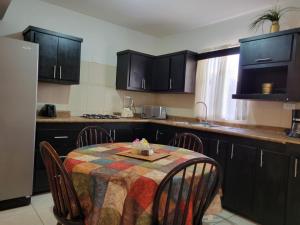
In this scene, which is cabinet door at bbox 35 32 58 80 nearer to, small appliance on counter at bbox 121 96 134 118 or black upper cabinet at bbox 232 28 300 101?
small appliance on counter at bbox 121 96 134 118

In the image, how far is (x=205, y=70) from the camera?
11.9 feet

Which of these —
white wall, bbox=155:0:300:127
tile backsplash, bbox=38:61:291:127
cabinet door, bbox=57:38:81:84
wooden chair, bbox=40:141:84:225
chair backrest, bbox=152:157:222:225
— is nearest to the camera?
chair backrest, bbox=152:157:222:225

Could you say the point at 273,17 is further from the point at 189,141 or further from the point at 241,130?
the point at 189,141

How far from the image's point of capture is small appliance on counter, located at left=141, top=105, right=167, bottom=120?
409 centimetres

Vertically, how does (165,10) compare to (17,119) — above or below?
above

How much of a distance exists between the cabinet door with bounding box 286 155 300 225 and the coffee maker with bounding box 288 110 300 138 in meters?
0.46

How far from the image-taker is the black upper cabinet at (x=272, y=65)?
2393 millimetres

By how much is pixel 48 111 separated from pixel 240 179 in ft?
8.37

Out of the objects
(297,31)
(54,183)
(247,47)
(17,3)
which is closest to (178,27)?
(247,47)

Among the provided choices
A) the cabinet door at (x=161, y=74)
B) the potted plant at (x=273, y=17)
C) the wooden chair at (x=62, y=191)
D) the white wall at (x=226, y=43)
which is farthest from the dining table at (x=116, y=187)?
the cabinet door at (x=161, y=74)

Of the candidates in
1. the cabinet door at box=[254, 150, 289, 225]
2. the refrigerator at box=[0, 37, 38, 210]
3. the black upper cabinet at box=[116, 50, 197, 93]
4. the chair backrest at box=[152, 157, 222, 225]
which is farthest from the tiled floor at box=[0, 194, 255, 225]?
the black upper cabinet at box=[116, 50, 197, 93]

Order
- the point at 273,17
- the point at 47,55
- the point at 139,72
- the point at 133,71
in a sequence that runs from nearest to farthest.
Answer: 1. the point at 273,17
2. the point at 47,55
3. the point at 133,71
4. the point at 139,72

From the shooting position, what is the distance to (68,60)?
3117mm

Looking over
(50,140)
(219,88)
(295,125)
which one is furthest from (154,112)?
(295,125)
